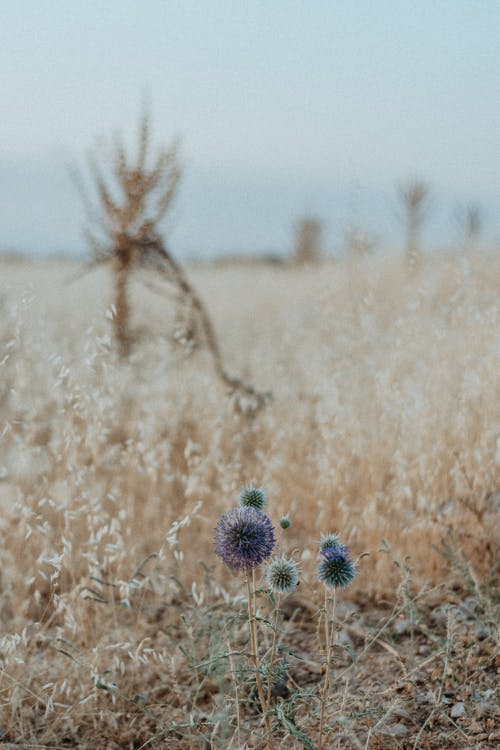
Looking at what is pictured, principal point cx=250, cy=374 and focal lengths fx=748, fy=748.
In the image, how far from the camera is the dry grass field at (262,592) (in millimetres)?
2193

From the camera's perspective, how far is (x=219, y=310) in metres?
12.6

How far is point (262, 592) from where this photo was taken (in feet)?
6.16

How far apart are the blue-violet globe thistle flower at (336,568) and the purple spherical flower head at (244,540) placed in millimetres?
139

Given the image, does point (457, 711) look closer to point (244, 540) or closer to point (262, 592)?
point (262, 592)

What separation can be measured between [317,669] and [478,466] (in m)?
1.14

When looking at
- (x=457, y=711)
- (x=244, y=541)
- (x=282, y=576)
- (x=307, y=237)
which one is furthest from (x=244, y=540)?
(x=307, y=237)

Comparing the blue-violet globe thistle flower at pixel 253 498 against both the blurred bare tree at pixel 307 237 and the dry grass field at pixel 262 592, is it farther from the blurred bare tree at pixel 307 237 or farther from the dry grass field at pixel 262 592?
the blurred bare tree at pixel 307 237

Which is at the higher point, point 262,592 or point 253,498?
point 253,498

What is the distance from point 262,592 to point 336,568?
0.25 meters

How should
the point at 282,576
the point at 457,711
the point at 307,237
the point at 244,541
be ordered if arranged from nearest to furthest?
1. the point at 244,541
2. the point at 282,576
3. the point at 457,711
4. the point at 307,237

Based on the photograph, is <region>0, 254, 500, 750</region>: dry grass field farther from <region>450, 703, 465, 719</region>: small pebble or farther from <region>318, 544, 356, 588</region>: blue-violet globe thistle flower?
<region>318, 544, 356, 588</region>: blue-violet globe thistle flower

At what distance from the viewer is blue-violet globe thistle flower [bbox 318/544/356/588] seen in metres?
1.72

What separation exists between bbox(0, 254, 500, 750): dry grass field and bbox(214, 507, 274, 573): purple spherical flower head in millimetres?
251

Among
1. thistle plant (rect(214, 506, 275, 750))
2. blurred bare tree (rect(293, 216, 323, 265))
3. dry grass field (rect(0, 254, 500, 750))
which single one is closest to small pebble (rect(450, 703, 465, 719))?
dry grass field (rect(0, 254, 500, 750))
